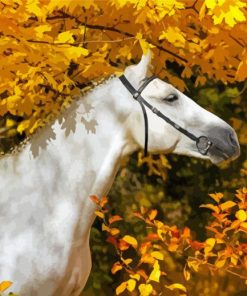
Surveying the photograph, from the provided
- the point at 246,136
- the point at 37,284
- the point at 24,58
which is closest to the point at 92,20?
the point at 24,58

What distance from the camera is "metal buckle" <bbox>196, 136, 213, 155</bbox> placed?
5.49 m

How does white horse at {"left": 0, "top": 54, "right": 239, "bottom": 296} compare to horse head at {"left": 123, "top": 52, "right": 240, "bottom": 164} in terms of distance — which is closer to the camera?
white horse at {"left": 0, "top": 54, "right": 239, "bottom": 296}

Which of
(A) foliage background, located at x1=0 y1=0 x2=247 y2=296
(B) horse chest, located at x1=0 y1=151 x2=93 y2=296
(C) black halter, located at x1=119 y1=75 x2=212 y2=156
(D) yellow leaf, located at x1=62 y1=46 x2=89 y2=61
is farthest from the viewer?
(A) foliage background, located at x1=0 y1=0 x2=247 y2=296

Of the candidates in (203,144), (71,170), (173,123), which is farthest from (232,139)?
(71,170)

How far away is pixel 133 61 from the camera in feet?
30.6

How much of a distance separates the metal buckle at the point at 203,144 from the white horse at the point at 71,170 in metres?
0.04

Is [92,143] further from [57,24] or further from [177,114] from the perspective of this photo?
[57,24]

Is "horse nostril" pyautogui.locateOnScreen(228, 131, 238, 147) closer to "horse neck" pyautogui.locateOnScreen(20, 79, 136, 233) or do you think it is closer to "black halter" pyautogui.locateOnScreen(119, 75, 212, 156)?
"black halter" pyautogui.locateOnScreen(119, 75, 212, 156)

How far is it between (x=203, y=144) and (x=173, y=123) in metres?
0.32

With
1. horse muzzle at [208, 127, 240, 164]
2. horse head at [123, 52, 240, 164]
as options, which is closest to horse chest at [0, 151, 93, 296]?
horse head at [123, 52, 240, 164]

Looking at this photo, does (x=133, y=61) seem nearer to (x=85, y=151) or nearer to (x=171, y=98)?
(x=171, y=98)

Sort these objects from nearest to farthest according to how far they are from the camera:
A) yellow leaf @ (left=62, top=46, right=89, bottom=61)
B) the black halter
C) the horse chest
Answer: the horse chest < the black halter < yellow leaf @ (left=62, top=46, right=89, bottom=61)

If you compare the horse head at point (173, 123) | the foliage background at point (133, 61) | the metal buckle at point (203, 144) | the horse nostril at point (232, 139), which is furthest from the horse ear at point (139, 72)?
the horse nostril at point (232, 139)

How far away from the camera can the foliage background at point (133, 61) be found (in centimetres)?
584
